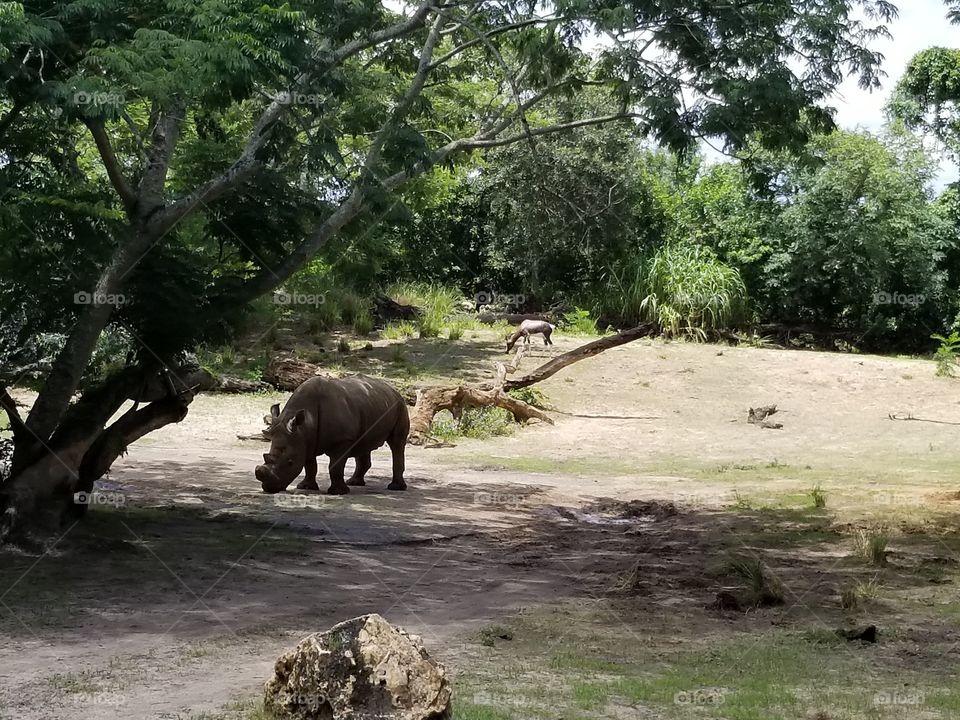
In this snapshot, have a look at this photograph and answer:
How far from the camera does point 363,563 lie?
10406 mm

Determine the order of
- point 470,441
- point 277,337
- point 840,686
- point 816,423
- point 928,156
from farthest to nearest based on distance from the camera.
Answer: point 928,156, point 277,337, point 816,423, point 470,441, point 840,686

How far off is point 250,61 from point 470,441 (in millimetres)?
12015

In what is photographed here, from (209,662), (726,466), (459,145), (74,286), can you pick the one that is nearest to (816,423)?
(726,466)

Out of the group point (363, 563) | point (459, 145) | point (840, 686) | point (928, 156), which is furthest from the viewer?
point (928, 156)

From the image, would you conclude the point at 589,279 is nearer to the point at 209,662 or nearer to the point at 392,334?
the point at 392,334

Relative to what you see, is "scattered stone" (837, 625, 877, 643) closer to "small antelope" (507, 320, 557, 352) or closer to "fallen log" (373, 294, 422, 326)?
"small antelope" (507, 320, 557, 352)

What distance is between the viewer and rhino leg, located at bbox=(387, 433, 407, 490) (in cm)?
1454

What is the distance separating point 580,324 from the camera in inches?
1193

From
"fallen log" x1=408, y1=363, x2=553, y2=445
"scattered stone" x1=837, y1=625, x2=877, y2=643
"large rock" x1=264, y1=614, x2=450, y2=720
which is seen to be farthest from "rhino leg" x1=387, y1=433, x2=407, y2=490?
"large rock" x1=264, y1=614, x2=450, y2=720

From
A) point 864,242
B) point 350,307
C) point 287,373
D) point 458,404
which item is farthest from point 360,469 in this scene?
point 864,242

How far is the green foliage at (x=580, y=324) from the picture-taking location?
30.1 meters

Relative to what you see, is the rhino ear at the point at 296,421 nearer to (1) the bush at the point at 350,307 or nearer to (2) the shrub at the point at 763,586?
(2) the shrub at the point at 763,586

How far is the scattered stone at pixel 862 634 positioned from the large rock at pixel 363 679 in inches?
144

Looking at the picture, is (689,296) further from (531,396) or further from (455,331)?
(531,396)
